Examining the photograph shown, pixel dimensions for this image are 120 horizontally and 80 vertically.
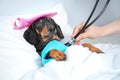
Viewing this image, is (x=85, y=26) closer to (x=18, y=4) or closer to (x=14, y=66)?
(x=14, y=66)

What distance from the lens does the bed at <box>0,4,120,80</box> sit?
0.83m

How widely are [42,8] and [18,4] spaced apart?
18 cm

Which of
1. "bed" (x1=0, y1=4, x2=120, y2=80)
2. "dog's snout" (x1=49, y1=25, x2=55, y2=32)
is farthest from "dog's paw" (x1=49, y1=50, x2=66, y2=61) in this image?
"dog's snout" (x1=49, y1=25, x2=55, y2=32)

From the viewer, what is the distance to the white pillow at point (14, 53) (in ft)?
3.24

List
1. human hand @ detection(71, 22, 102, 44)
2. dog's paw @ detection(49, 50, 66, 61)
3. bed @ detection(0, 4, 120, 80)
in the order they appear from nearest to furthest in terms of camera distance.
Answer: bed @ detection(0, 4, 120, 80) < dog's paw @ detection(49, 50, 66, 61) < human hand @ detection(71, 22, 102, 44)

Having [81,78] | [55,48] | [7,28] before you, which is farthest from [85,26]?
[7,28]

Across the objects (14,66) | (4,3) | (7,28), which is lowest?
(14,66)

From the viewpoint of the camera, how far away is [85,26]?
1.09 m

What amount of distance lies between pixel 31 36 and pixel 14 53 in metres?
0.16

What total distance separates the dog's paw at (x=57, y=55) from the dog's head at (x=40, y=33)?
0.14 metres

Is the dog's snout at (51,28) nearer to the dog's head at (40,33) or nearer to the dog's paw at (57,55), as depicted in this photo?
the dog's head at (40,33)

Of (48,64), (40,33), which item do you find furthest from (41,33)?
(48,64)

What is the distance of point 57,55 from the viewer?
100 cm

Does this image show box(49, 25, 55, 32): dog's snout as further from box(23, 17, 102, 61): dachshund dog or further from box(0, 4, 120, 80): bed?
box(0, 4, 120, 80): bed
